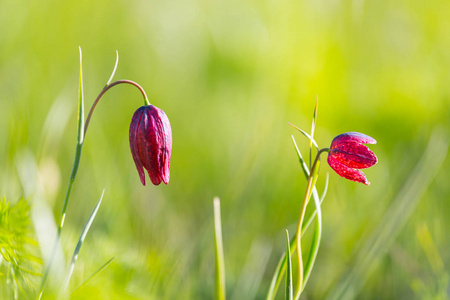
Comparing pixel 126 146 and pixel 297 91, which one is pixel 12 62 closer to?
pixel 126 146

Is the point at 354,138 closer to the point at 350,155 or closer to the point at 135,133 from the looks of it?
the point at 350,155

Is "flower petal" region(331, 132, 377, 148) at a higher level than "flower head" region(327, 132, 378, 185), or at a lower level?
higher

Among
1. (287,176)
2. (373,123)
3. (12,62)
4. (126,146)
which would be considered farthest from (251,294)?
(12,62)

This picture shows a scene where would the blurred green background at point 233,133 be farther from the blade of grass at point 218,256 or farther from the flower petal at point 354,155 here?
the flower petal at point 354,155

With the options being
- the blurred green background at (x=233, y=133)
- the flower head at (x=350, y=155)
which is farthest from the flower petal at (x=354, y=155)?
the blurred green background at (x=233, y=133)

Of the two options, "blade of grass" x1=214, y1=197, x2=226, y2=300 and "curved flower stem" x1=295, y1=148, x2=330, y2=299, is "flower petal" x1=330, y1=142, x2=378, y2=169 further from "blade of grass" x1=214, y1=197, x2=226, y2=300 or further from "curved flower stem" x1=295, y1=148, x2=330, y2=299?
"blade of grass" x1=214, y1=197, x2=226, y2=300

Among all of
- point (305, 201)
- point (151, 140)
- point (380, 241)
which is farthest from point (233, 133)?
point (305, 201)

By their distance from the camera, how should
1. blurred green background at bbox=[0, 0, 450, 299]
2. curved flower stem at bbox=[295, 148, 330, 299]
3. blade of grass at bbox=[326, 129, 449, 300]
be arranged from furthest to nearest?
blurred green background at bbox=[0, 0, 450, 299]
blade of grass at bbox=[326, 129, 449, 300]
curved flower stem at bbox=[295, 148, 330, 299]

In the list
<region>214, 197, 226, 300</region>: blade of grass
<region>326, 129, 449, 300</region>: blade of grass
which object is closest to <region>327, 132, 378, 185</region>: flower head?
<region>214, 197, 226, 300</region>: blade of grass
